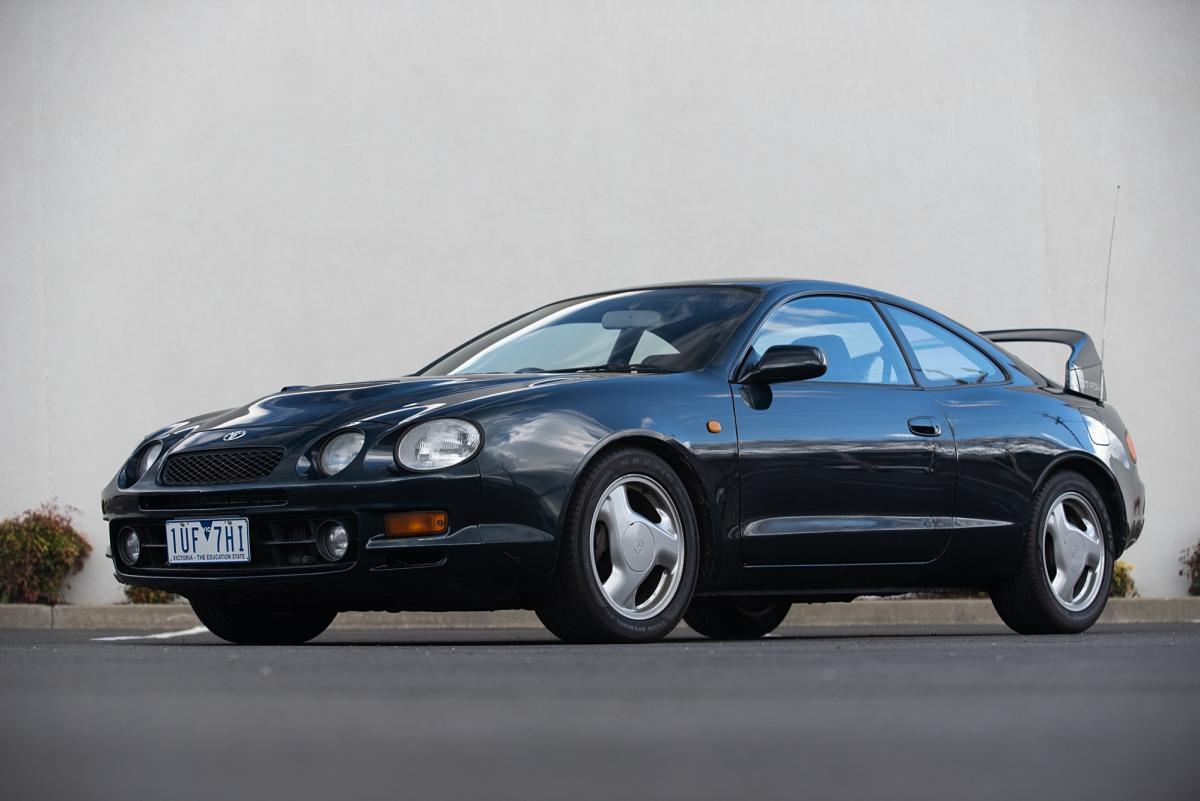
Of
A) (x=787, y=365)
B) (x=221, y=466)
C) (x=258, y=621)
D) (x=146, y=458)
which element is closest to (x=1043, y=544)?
(x=787, y=365)

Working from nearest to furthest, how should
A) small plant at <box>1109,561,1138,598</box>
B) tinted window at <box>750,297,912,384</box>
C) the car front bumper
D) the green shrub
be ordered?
the car front bumper < tinted window at <box>750,297,912,384</box> < small plant at <box>1109,561,1138,598</box> < the green shrub

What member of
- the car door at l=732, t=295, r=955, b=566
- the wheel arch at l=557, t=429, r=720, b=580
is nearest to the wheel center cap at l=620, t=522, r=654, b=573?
the wheel arch at l=557, t=429, r=720, b=580

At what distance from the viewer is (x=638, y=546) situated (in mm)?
6156

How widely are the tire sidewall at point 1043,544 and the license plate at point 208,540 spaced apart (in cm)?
325

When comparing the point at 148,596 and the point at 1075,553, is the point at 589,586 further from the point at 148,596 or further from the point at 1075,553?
the point at 148,596

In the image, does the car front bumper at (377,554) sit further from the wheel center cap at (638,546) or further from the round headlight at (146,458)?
the round headlight at (146,458)

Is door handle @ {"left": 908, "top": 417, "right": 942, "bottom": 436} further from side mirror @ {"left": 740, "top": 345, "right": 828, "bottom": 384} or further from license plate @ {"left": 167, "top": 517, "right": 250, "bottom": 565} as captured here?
license plate @ {"left": 167, "top": 517, "right": 250, "bottom": 565}

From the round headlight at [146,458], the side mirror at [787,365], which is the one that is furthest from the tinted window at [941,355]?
the round headlight at [146,458]

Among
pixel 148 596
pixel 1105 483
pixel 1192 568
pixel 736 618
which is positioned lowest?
pixel 1192 568

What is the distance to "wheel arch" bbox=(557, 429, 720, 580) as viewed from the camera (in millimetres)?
6250

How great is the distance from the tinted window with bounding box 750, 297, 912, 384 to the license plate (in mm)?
2057

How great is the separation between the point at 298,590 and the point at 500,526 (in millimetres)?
735

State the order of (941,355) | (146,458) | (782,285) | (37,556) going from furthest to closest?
(37,556), (941,355), (782,285), (146,458)

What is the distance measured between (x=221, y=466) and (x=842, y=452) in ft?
7.37
